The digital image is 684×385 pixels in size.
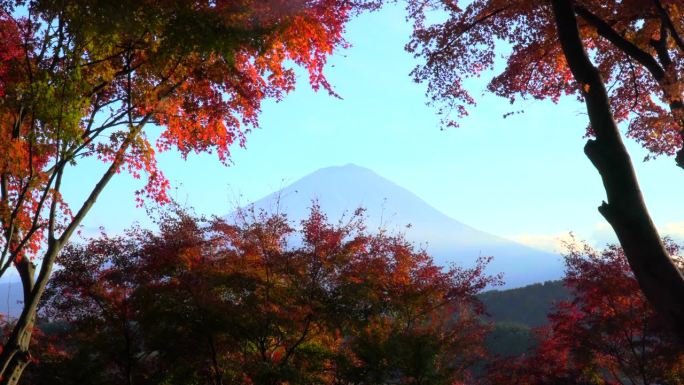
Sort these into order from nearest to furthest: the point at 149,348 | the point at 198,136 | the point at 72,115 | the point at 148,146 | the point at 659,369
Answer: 1. the point at 72,115
2. the point at 148,146
3. the point at 198,136
4. the point at 149,348
5. the point at 659,369

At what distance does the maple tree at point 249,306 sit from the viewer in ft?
28.9

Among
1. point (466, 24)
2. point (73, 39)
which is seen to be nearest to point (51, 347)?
point (73, 39)

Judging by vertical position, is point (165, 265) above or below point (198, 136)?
below

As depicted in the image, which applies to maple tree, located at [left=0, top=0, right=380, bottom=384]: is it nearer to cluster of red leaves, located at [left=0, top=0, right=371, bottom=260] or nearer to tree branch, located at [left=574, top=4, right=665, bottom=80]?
cluster of red leaves, located at [left=0, top=0, right=371, bottom=260]

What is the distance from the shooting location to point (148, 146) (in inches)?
272

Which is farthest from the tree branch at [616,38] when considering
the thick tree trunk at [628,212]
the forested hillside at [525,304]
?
the forested hillside at [525,304]

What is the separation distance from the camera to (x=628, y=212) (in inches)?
185

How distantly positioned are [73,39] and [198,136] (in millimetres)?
2956

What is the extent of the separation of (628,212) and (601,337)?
8701mm

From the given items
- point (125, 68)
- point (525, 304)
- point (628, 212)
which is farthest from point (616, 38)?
point (525, 304)

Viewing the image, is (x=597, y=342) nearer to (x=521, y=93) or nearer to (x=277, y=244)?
(x=521, y=93)

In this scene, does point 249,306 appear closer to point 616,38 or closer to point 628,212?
point 628,212

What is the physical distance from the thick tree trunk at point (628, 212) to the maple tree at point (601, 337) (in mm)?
7723

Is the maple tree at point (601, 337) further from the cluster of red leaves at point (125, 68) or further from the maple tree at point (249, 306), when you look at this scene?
the cluster of red leaves at point (125, 68)
